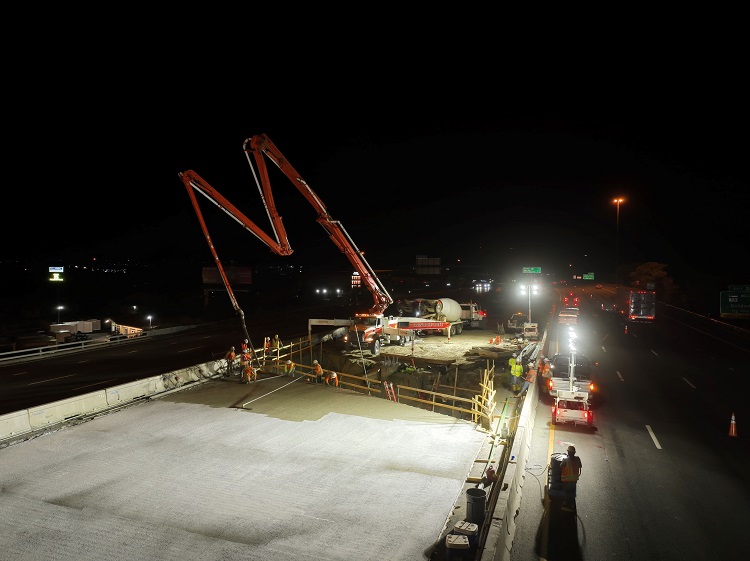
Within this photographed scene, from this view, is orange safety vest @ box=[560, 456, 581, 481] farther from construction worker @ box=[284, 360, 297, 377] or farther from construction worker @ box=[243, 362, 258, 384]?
construction worker @ box=[284, 360, 297, 377]

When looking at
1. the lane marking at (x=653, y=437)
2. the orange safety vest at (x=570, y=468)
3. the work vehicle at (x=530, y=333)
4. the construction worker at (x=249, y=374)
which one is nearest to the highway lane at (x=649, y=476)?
the lane marking at (x=653, y=437)

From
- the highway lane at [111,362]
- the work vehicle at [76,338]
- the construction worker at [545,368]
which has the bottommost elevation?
the highway lane at [111,362]

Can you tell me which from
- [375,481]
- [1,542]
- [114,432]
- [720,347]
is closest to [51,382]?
[114,432]

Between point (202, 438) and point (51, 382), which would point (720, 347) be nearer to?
point (202, 438)

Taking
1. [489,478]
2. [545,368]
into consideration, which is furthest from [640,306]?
[489,478]

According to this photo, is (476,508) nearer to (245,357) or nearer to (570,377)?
(570,377)

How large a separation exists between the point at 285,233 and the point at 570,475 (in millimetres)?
17250

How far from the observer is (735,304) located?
38.2 metres

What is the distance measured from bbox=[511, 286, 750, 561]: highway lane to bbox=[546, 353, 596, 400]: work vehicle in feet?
4.73

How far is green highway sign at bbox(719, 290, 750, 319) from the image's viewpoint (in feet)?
124

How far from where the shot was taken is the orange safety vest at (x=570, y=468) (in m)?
11.3

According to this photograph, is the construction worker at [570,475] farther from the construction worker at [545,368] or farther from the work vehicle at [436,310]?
the work vehicle at [436,310]

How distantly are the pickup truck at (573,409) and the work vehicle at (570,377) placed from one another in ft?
0.49

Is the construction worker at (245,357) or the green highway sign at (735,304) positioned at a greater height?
the green highway sign at (735,304)
